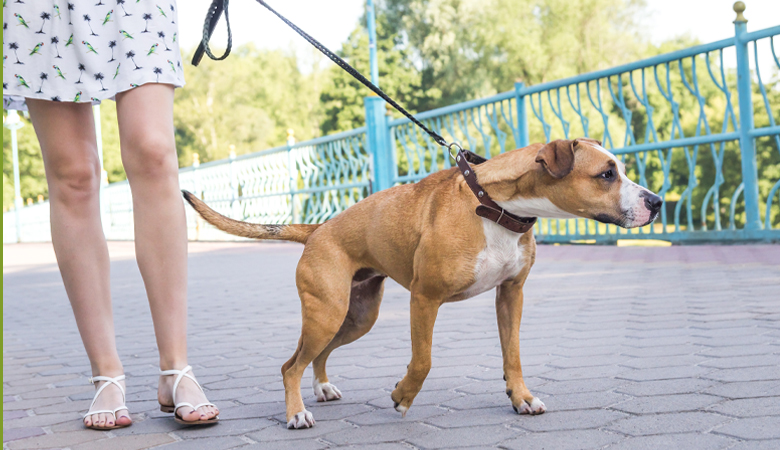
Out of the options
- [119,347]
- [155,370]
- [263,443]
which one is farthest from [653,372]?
[119,347]

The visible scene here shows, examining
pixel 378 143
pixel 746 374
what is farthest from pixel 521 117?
pixel 746 374

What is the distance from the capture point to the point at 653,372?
336cm

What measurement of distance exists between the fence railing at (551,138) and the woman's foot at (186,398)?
6.69 meters

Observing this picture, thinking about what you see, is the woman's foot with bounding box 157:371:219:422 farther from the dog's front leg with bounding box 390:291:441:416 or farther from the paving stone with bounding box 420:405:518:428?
the paving stone with bounding box 420:405:518:428

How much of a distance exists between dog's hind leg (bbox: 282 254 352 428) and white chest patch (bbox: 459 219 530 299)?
50cm

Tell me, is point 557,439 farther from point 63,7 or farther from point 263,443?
point 63,7

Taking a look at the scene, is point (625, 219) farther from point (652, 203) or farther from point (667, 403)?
point (667, 403)

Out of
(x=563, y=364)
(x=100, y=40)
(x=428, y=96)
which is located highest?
(x=428, y=96)

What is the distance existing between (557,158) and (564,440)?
0.98 metres

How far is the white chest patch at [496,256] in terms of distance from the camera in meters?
2.81

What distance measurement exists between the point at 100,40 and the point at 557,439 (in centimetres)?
226

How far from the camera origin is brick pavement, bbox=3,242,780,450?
8.64 feet

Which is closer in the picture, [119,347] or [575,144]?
[575,144]

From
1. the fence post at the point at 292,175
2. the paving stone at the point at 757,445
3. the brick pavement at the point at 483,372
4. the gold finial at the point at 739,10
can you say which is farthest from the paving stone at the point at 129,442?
the fence post at the point at 292,175
